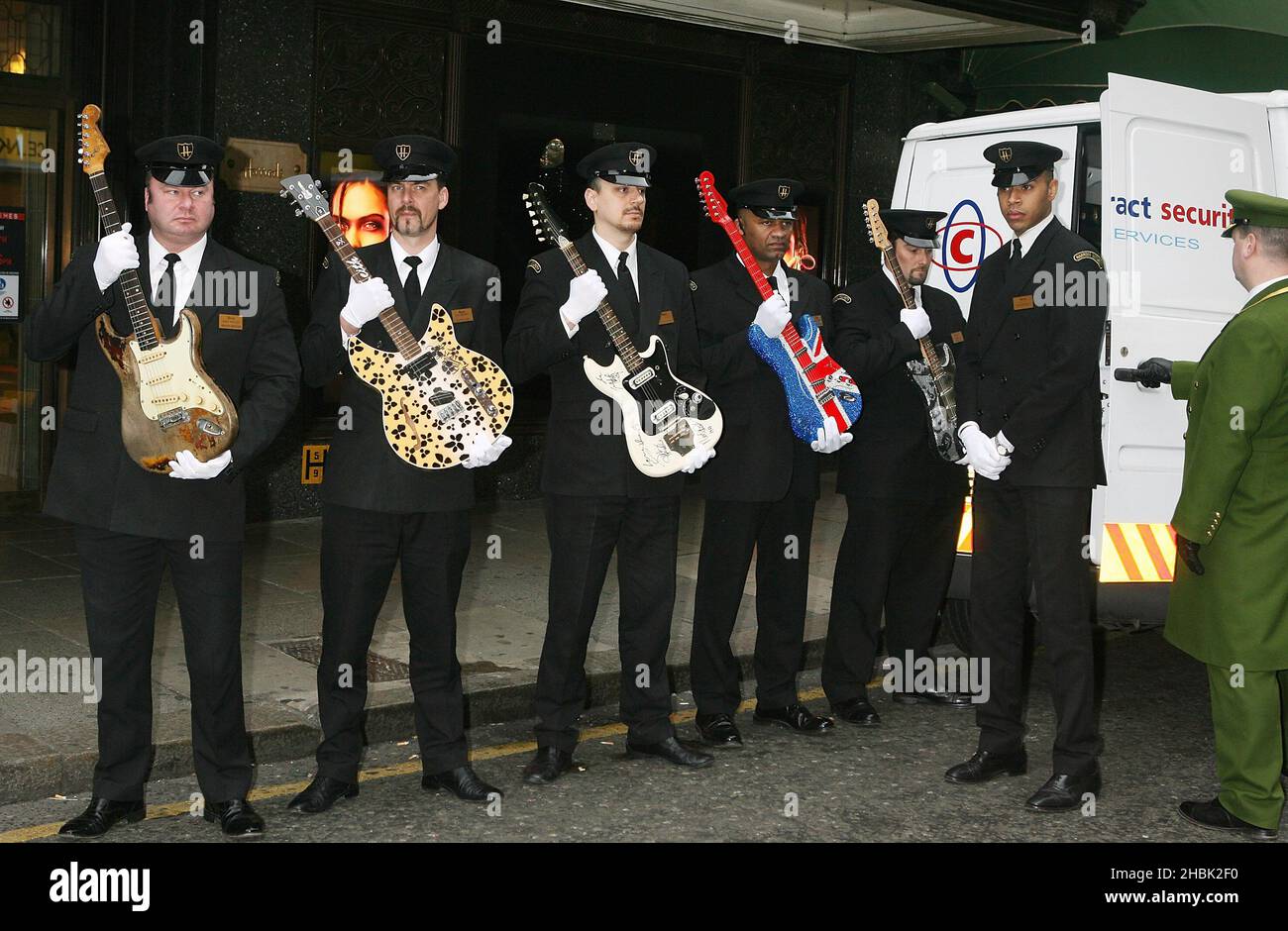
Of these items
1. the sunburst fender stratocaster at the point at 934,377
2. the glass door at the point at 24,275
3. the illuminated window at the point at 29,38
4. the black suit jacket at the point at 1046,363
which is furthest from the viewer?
the glass door at the point at 24,275

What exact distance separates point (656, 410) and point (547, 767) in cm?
134

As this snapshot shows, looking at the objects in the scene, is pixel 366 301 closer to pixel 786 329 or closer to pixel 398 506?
pixel 398 506

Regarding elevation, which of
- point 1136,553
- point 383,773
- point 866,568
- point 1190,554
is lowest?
point 383,773

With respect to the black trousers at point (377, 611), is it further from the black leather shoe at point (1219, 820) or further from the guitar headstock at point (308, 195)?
the black leather shoe at point (1219, 820)

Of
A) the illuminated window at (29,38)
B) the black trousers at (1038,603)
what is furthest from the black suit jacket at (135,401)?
the illuminated window at (29,38)

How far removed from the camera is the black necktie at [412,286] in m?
5.06

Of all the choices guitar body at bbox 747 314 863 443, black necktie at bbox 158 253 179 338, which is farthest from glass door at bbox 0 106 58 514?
guitar body at bbox 747 314 863 443

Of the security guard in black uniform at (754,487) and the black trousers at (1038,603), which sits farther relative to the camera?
the security guard in black uniform at (754,487)

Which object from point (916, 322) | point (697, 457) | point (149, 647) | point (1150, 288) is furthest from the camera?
point (1150, 288)

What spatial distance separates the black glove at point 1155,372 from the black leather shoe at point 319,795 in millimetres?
3438

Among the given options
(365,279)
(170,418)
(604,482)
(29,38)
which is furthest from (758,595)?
(29,38)

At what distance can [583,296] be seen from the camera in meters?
5.18

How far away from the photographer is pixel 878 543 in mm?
6410
